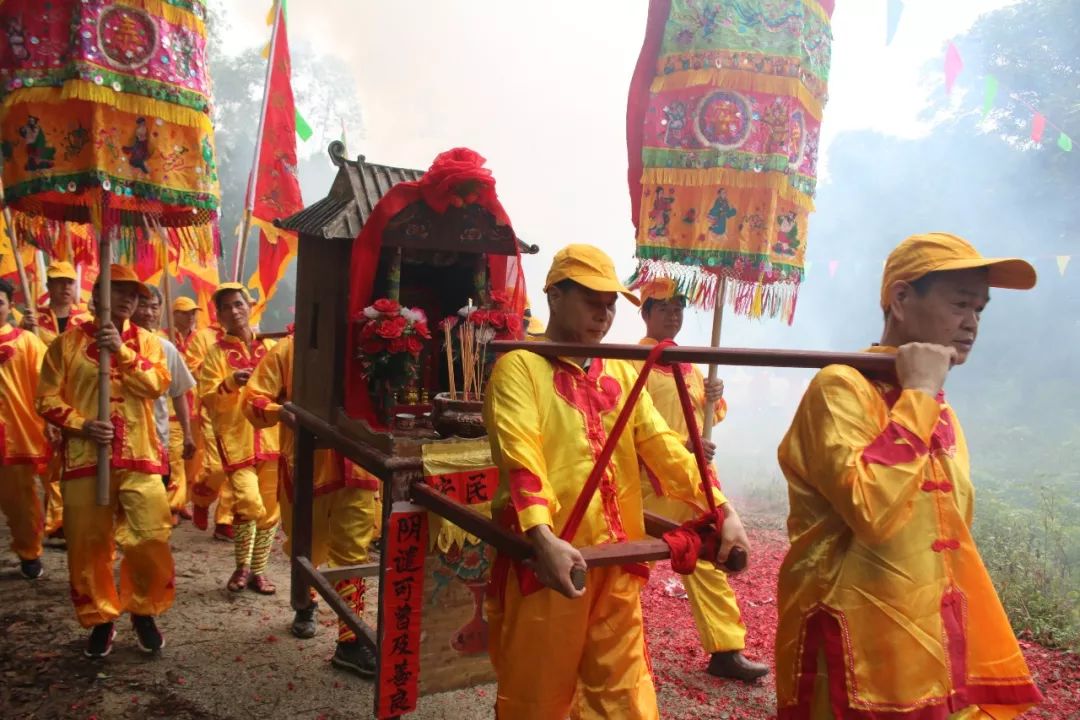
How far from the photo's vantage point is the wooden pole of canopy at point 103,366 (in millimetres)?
4332

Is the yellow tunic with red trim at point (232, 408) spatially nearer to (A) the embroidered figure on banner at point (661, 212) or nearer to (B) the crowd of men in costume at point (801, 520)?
(B) the crowd of men in costume at point (801, 520)

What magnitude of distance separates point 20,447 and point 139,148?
2.95m

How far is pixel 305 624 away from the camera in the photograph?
16.5ft

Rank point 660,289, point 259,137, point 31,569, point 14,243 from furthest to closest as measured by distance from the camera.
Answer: point 259,137 → point 31,569 → point 14,243 → point 660,289

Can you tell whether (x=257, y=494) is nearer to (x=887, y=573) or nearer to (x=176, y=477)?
(x=176, y=477)

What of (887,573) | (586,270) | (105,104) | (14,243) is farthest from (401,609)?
(14,243)

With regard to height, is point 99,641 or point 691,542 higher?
point 691,542

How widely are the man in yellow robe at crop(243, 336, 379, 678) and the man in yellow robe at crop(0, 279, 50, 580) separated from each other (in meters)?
2.11

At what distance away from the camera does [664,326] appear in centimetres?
532

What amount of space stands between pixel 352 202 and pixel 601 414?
2094 mm

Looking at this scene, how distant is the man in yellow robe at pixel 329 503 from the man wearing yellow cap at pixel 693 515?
5.68 feet

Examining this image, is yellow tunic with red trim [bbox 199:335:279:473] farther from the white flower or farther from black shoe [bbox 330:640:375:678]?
the white flower

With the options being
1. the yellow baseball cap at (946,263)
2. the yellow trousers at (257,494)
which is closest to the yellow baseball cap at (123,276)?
the yellow trousers at (257,494)

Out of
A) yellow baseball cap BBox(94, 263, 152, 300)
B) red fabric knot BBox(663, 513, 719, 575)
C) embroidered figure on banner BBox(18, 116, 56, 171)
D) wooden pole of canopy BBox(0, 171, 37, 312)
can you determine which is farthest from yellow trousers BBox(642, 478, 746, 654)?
wooden pole of canopy BBox(0, 171, 37, 312)
